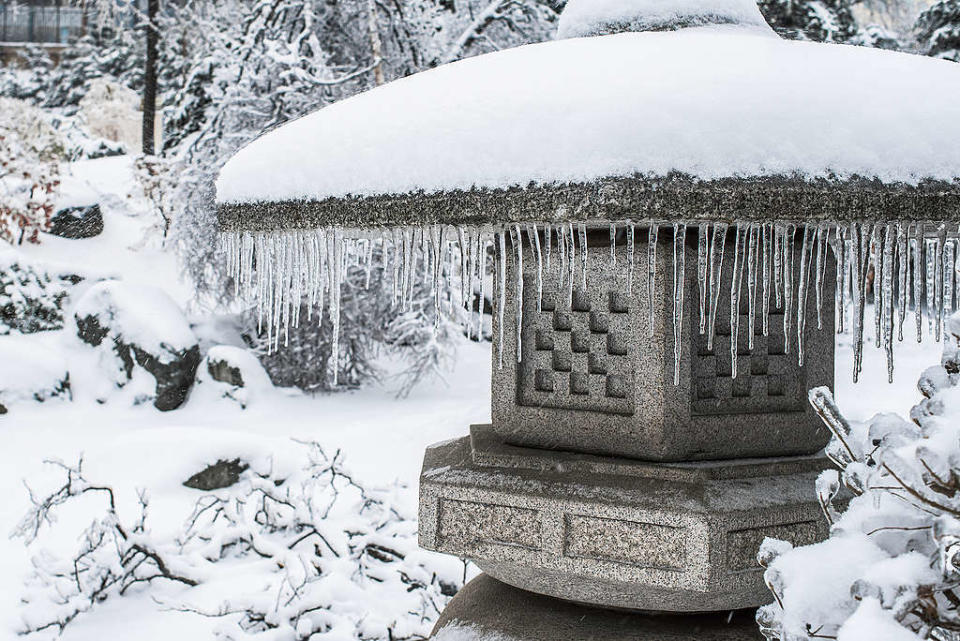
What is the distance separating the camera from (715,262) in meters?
1.94

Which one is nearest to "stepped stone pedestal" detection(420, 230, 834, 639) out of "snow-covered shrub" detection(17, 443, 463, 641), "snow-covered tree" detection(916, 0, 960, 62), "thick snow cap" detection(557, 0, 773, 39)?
"thick snow cap" detection(557, 0, 773, 39)

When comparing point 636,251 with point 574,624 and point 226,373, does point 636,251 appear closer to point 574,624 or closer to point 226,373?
point 574,624

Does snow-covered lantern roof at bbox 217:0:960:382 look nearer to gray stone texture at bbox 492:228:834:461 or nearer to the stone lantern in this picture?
the stone lantern

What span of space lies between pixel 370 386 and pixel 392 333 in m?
0.54

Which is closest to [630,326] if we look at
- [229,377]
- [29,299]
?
[229,377]

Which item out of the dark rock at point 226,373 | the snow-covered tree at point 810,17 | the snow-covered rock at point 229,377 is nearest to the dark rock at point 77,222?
the snow-covered rock at point 229,377

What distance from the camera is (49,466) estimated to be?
5.65 m

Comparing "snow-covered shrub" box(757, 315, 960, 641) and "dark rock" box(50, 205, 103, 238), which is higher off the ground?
"dark rock" box(50, 205, 103, 238)

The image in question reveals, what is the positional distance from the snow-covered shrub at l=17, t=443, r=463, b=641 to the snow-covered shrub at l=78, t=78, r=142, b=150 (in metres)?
14.3

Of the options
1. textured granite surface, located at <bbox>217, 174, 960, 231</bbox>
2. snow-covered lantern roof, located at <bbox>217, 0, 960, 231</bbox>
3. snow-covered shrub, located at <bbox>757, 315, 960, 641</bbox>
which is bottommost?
snow-covered shrub, located at <bbox>757, 315, 960, 641</bbox>

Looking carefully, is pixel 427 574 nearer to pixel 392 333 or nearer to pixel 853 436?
pixel 853 436

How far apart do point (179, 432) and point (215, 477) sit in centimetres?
47

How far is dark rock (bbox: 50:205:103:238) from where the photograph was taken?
10328 mm

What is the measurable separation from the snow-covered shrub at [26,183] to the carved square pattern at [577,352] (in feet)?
28.9
